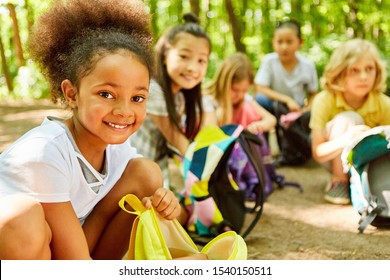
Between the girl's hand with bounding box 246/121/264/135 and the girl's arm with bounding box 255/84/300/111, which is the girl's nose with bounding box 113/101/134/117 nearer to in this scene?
the girl's hand with bounding box 246/121/264/135

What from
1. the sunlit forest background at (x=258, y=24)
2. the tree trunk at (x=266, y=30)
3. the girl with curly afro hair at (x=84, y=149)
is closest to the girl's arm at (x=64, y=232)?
the girl with curly afro hair at (x=84, y=149)

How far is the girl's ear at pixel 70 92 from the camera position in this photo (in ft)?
4.55

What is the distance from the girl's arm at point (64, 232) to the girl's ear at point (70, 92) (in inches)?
11.9

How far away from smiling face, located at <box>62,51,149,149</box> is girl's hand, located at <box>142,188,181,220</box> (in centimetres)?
19

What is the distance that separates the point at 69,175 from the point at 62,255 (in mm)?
209

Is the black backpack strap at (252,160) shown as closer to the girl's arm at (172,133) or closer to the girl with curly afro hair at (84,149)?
the girl's arm at (172,133)

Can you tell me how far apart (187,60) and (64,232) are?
4.17 ft

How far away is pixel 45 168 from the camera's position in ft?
4.01

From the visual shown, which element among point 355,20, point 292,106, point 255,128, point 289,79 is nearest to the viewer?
point 255,128

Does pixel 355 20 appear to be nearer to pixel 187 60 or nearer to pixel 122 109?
pixel 187 60

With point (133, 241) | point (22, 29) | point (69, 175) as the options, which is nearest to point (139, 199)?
point (133, 241)

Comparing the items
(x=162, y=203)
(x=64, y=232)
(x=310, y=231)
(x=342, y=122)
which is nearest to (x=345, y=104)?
(x=342, y=122)

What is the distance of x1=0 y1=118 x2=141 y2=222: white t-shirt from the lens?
1.21 meters

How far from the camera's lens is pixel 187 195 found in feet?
6.98
